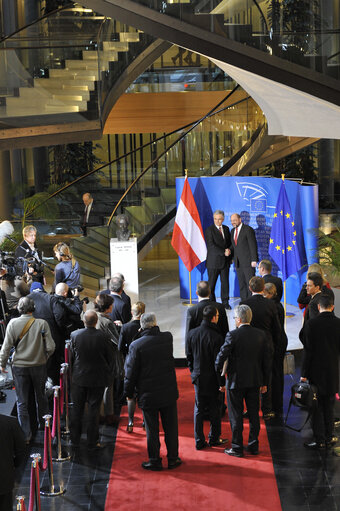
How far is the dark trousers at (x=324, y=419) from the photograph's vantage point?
7793mm

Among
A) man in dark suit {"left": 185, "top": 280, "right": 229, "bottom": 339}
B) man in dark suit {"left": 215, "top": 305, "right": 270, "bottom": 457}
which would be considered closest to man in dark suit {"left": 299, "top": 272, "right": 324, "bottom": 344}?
man in dark suit {"left": 185, "top": 280, "right": 229, "bottom": 339}

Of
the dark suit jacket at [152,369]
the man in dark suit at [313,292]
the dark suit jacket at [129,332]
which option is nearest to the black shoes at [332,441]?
the man in dark suit at [313,292]

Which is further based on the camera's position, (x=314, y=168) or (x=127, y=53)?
(x=314, y=168)

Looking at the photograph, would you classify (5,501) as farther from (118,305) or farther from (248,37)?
(248,37)

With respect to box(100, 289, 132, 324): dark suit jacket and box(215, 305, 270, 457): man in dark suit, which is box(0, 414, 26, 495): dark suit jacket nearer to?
box(215, 305, 270, 457): man in dark suit

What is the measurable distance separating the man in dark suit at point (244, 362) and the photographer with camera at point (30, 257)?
3903mm

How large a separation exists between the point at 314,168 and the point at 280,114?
37.2 ft

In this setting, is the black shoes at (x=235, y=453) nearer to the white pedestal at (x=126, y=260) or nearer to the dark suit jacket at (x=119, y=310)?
the dark suit jacket at (x=119, y=310)

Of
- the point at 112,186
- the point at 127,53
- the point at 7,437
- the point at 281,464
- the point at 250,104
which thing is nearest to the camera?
the point at 7,437

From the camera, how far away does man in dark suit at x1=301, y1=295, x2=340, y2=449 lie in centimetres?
766

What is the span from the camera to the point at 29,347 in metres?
7.91

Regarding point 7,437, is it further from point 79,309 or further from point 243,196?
point 243,196

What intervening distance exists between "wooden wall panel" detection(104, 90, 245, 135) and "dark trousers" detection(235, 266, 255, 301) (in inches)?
367

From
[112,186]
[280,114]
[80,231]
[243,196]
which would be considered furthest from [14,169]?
[280,114]
